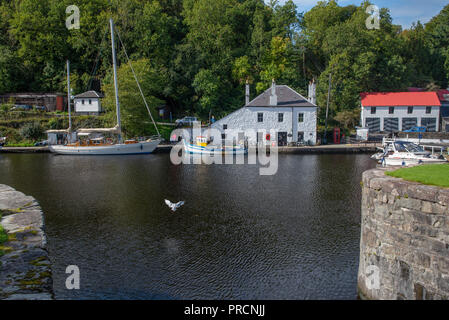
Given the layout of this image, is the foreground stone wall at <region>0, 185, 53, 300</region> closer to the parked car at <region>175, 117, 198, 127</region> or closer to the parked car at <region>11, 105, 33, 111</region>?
the parked car at <region>175, 117, 198, 127</region>

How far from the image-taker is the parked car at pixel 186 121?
2352 inches

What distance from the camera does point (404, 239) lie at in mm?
8609

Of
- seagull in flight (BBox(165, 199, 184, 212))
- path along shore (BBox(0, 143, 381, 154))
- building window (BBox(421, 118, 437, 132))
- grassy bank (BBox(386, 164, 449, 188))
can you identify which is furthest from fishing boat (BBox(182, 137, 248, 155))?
grassy bank (BBox(386, 164, 449, 188))

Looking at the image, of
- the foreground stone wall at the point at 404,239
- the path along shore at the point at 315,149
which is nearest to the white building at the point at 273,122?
the path along shore at the point at 315,149

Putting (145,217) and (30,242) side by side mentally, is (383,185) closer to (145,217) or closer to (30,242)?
(30,242)

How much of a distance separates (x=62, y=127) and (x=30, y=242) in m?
49.6

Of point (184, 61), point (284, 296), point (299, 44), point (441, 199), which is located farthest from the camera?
point (299, 44)

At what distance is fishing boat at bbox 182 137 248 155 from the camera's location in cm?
4406

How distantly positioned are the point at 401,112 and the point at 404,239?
53.7 m

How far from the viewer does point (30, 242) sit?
34.9 ft

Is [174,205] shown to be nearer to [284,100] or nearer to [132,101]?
[284,100]

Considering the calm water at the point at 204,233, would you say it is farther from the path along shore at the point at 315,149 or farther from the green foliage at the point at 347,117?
the green foliage at the point at 347,117

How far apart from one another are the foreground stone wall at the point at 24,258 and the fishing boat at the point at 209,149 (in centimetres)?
3146
